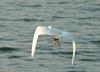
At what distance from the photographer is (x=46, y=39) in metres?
18.8

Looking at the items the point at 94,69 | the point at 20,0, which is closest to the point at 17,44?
the point at 94,69

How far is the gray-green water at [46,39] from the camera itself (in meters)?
15.9

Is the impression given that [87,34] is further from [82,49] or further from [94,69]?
[94,69]

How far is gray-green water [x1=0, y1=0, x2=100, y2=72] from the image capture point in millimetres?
15859

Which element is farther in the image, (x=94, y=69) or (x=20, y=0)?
(x=20, y=0)

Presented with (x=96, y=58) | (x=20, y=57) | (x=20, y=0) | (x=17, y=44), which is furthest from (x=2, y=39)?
(x=20, y=0)

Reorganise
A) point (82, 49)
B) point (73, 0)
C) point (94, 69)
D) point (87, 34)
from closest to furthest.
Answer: point (94, 69), point (82, 49), point (87, 34), point (73, 0)

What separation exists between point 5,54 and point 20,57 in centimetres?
66

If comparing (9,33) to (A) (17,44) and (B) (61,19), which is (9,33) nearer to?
(A) (17,44)

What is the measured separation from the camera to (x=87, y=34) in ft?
62.5

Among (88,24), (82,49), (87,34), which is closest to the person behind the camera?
(82,49)

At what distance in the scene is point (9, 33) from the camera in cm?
1925

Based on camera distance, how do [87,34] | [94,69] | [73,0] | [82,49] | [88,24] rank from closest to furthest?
[94,69] < [82,49] < [87,34] < [88,24] < [73,0]

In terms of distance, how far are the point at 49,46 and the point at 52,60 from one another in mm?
1524
